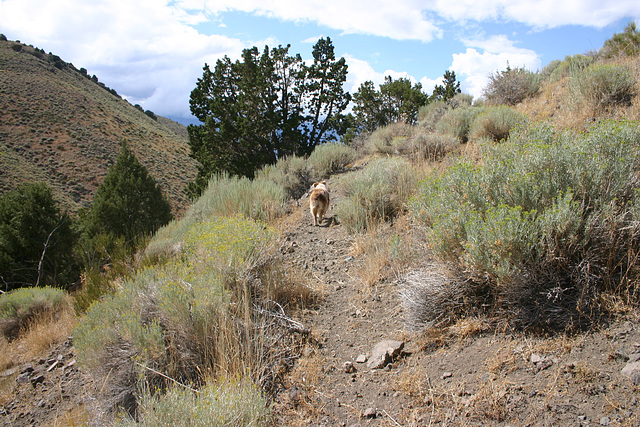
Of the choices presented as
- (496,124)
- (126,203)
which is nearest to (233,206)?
(496,124)

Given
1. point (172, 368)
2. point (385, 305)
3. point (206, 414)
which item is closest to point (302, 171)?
point (385, 305)

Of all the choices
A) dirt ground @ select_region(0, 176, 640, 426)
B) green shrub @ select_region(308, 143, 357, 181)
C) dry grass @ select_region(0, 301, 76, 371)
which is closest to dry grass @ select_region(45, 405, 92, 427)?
dirt ground @ select_region(0, 176, 640, 426)

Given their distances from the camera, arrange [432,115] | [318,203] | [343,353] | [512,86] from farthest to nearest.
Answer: [432,115] < [512,86] < [318,203] < [343,353]

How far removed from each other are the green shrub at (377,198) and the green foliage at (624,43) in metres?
6.48

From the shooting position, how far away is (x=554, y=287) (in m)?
2.45

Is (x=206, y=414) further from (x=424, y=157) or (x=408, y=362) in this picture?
(x=424, y=157)

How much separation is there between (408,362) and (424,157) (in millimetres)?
5577

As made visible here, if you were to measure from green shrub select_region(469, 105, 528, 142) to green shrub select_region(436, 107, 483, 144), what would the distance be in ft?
2.49

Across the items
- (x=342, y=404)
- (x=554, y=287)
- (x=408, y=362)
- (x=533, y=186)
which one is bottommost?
(x=342, y=404)

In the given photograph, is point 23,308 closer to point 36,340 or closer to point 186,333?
point 36,340

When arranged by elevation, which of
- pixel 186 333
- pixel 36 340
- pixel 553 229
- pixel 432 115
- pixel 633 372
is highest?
pixel 432 115

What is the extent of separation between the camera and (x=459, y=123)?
8633 mm

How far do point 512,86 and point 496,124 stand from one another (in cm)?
362

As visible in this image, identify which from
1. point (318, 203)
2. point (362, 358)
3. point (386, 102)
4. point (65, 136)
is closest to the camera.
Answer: point (362, 358)
